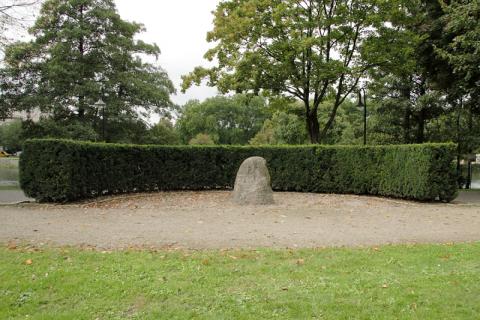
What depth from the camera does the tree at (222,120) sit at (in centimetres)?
6606

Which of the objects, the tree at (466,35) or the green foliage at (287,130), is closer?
the tree at (466,35)

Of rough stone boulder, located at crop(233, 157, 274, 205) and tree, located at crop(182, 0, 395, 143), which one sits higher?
tree, located at crop(182, 0, 395, 143)

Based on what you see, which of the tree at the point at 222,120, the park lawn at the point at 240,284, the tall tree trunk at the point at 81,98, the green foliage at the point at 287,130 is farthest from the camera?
the tree at the point at 222,120

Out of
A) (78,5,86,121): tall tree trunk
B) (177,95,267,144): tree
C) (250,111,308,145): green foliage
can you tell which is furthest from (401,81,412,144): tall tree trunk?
(177,95,267,144): tree

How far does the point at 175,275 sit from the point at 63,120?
22.6 m

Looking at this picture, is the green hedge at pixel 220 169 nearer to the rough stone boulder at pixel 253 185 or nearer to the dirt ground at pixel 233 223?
the dirt ground at pixel 233 223

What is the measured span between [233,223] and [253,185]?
152 inches

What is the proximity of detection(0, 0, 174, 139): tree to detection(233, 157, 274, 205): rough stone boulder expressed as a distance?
12.9 metres

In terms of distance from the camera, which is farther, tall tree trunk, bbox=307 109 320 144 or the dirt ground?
tall tree trunk, bbox=307 109 320 144

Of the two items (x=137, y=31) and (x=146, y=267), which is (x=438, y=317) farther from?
(x=137, y=31)

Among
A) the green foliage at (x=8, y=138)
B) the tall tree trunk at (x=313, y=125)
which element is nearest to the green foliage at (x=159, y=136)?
the tall tree trunk at (x=313, y=125)

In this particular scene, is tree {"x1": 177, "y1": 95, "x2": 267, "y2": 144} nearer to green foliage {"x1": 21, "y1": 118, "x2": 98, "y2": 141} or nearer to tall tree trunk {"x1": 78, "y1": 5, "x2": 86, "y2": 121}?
tall tree trunk {"x1": 78, "y1": 5, "x2": 86, "y2": 121}

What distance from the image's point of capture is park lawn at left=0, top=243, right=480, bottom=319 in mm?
3980

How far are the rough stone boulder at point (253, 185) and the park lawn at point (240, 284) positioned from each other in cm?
662
